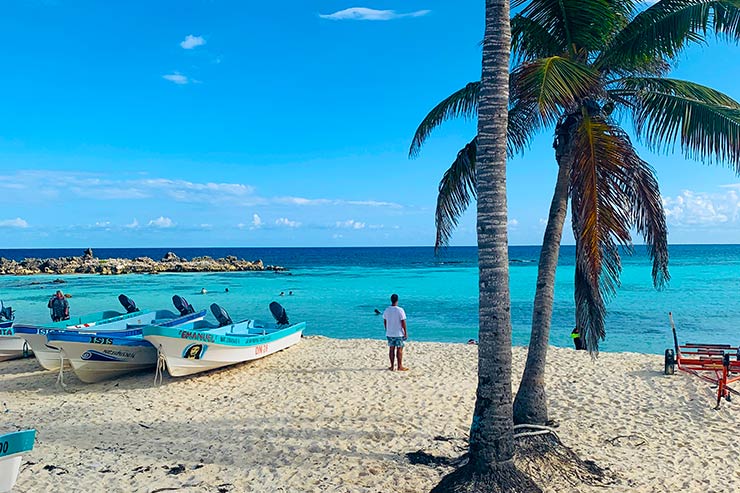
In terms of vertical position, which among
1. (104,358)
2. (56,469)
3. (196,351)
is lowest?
(56,469)

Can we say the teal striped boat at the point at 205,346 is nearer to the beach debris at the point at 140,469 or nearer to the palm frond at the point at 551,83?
the beach debris at the point at 140,469

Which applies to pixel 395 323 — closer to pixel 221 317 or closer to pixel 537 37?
pixel 221 317

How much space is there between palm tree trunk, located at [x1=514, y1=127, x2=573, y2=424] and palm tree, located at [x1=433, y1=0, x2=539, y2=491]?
5.21ft

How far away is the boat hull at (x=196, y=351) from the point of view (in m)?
10.9

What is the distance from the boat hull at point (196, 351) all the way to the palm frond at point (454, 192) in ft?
19.3

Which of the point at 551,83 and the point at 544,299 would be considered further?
the point at 544,299

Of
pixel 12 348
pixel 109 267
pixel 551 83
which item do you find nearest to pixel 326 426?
pixel 551 83

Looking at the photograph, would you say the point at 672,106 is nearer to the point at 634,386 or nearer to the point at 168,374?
the point at 634,386

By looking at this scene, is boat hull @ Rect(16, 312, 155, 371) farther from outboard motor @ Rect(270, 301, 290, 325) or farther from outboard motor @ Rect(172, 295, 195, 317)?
outboard motor @ Rect(270, 301, 290, 325)

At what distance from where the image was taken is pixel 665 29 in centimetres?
643

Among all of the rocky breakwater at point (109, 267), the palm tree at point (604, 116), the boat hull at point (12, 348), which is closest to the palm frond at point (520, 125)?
the palm tree at point (604, 116)

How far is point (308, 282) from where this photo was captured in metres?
52.5

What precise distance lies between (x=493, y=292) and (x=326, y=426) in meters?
4.13

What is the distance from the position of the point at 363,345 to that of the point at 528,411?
9648 millimetres
